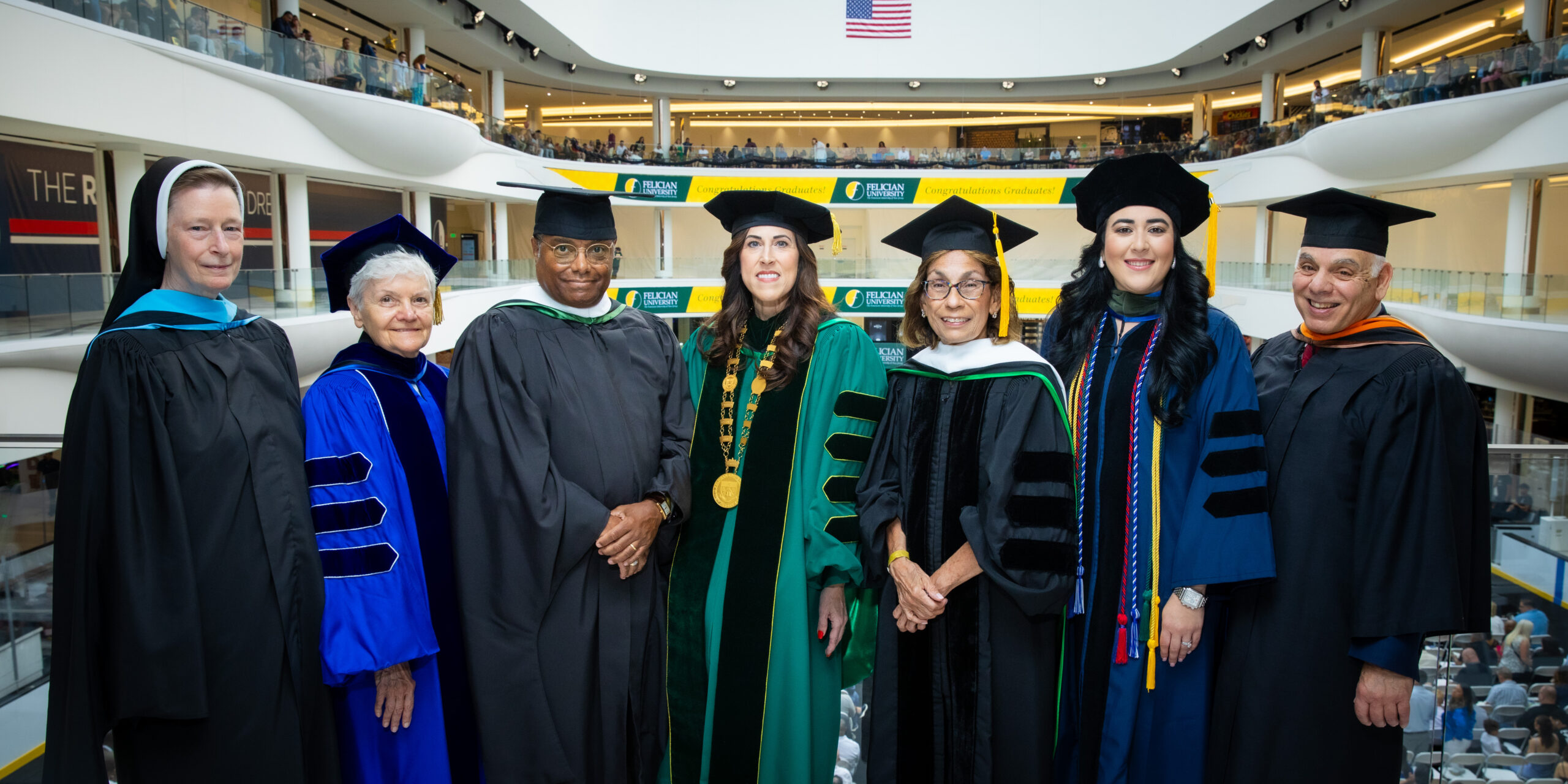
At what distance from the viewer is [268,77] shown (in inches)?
495

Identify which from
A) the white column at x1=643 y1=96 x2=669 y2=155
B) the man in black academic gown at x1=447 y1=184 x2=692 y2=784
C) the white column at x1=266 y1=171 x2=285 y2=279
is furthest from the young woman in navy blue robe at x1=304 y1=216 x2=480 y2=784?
the white column at x1=643 y1=96 x2=669 y2=155

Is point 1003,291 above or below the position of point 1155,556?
above

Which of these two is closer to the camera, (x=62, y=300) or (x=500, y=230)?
(x=62, y=300)

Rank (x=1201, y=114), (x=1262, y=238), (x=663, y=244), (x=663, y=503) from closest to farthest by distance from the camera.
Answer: (x=663, y=503) < (x=1262, y=238) < (x=663, y=244) < (x=1201, y=114)

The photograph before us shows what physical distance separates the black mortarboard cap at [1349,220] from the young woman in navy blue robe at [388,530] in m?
2.87

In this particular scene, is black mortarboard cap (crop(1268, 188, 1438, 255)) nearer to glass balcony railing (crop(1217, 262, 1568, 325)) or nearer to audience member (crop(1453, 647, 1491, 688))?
audience member (crop(1453, 647, 1491, 688))

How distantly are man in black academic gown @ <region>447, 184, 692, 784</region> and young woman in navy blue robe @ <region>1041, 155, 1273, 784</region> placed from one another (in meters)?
1.40

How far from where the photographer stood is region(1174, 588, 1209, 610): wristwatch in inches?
104

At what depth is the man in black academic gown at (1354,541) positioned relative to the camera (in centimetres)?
253

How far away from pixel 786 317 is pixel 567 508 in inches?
39.6

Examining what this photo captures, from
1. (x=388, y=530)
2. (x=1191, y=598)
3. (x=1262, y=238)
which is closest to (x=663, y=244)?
(x=1262, y=238)

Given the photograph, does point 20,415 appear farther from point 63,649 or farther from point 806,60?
point 806,60

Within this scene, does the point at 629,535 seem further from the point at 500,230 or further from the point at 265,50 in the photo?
the point at 500,230

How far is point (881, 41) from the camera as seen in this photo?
28062 mm
